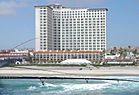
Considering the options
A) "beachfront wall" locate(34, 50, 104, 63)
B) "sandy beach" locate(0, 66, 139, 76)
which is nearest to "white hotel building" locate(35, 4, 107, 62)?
"beachfront wall" locate(34, 50, 104, 63)

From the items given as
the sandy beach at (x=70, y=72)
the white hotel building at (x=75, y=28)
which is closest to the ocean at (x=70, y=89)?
the sandy beach at (x=70, y=72)

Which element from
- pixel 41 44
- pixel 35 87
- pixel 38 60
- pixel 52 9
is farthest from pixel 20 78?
pixel 52 9

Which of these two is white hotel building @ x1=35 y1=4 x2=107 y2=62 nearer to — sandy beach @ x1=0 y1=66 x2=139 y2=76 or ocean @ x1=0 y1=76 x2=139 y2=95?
sandy beach @ x1=0 y1=66 x2=139 y2=76

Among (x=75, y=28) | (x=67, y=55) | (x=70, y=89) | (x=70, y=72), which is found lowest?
(x=70, y=89)

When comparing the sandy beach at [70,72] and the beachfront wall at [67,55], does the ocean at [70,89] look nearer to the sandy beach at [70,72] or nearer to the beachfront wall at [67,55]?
the sandy beach at [70,72]

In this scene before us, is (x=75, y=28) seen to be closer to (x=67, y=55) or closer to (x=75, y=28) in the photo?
(x=75, y=28)

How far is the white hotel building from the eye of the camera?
405ft

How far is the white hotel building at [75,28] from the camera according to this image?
123500mm

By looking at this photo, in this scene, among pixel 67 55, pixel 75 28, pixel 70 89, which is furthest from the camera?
pixel 75 28

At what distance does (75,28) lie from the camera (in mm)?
127188

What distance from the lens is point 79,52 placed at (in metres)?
108

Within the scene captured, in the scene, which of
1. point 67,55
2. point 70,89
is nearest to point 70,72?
point 70,89

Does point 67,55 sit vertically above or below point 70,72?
above

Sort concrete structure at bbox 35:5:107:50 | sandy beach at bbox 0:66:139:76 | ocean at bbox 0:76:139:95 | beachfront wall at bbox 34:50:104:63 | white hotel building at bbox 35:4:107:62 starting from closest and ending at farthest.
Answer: ocean at bbox 0:76:139:95 < sandy beach at bbox 0:66:139:76 < beachfront wall at bbox 34:50:104:63 < white hotel building at bbox 35:4:107:62 < concrete structure at bbox 35:5:107:50
